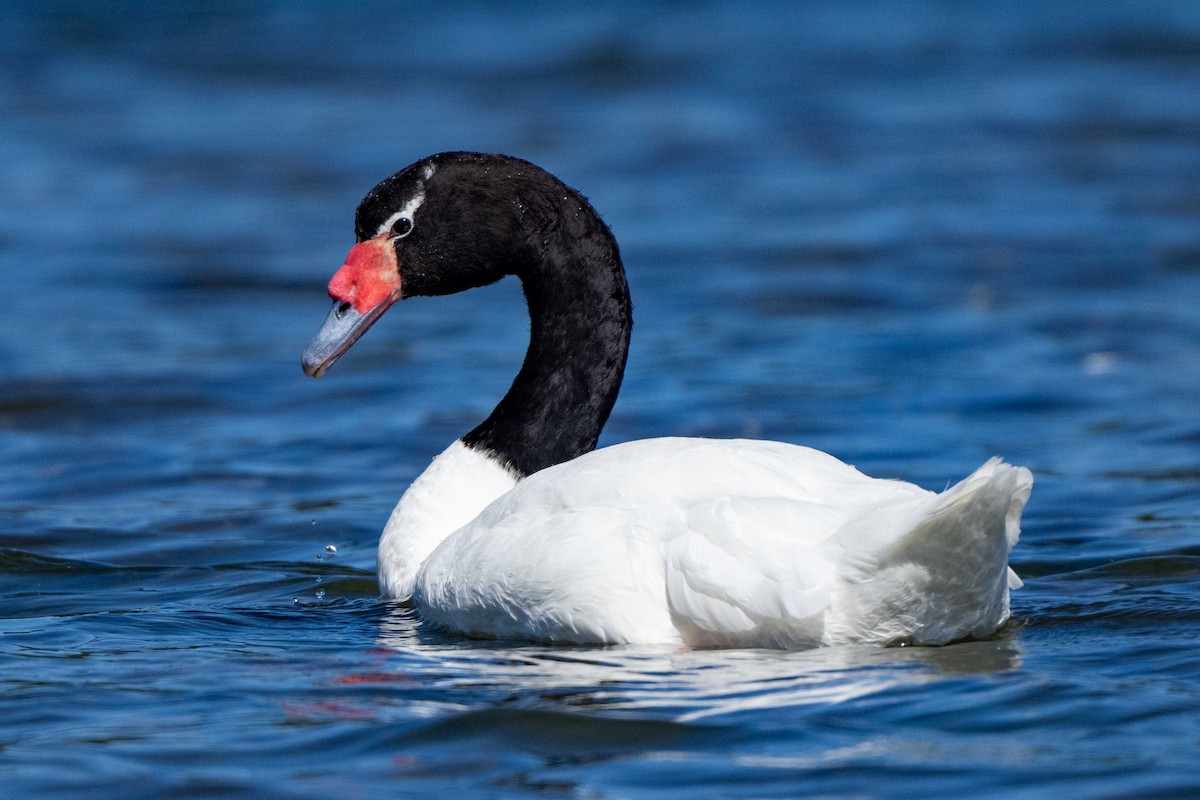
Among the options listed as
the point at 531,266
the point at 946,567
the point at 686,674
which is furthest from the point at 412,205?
the point at 946,567

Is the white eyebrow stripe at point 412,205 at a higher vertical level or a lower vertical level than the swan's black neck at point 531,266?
higher

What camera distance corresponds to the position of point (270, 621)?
641 cm

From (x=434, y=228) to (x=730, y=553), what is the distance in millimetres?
2193

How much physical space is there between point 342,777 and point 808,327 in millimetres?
7879

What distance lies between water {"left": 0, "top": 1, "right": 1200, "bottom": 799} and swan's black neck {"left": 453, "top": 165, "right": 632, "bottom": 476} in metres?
0.87

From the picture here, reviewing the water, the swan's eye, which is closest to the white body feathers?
the water

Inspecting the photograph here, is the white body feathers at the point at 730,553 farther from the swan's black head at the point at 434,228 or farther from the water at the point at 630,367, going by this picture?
the swan's black head at the point at 434,228

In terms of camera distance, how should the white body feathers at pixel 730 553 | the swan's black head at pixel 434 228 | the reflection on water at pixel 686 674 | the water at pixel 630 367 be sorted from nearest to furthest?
the water at pixel 630 367 < the reflection on water at pixel 686 674 < the white body feathers at pixel 730 553 < the swan's black head at pixel 434 228

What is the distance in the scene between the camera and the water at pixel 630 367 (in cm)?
482

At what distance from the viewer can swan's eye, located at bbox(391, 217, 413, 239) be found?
22.5ft

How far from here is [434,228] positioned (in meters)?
6.84

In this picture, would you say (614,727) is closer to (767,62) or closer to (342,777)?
(342,777)

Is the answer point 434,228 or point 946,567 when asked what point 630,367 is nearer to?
point 434,228

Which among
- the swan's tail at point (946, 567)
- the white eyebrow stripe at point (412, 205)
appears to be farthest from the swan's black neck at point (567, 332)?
the swan's tail at point (946, 567)
